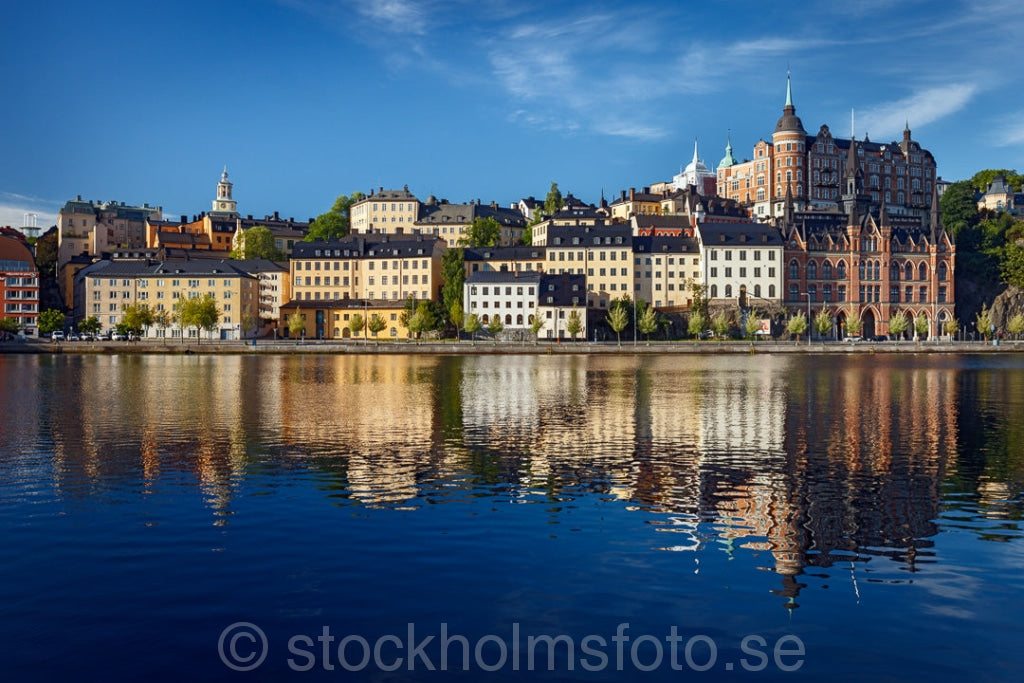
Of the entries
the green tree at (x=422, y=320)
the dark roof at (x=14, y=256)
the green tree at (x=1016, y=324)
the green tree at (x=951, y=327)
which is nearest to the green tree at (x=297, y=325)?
the green tree at (x=422, y=320)

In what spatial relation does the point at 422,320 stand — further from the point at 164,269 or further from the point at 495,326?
the point at 164,269

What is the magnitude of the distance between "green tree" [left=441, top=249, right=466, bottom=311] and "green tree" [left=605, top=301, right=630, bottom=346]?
75.5 ft

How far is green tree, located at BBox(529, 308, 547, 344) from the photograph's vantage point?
13525 centimetres

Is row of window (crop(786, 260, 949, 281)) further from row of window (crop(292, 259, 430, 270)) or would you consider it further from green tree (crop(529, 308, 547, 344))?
row of window (crop(292, 259, 430, 270))

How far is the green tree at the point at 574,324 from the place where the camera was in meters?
136

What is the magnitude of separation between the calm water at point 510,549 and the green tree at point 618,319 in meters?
95.5

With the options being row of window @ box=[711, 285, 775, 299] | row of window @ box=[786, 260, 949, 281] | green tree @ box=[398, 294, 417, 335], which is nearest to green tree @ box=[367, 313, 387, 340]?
green tree @ box=[398, 294, 417, 335]

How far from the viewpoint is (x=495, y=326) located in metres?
137

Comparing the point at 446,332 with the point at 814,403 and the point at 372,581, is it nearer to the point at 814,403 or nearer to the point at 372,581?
the point at 814,403

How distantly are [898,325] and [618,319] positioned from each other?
4541cm

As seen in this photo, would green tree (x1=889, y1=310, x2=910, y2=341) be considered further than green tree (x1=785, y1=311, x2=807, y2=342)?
Yes

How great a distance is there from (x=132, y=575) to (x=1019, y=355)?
133203mm

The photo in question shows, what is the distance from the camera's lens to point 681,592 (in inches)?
615

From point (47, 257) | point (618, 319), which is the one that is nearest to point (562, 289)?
point (618, 319)
